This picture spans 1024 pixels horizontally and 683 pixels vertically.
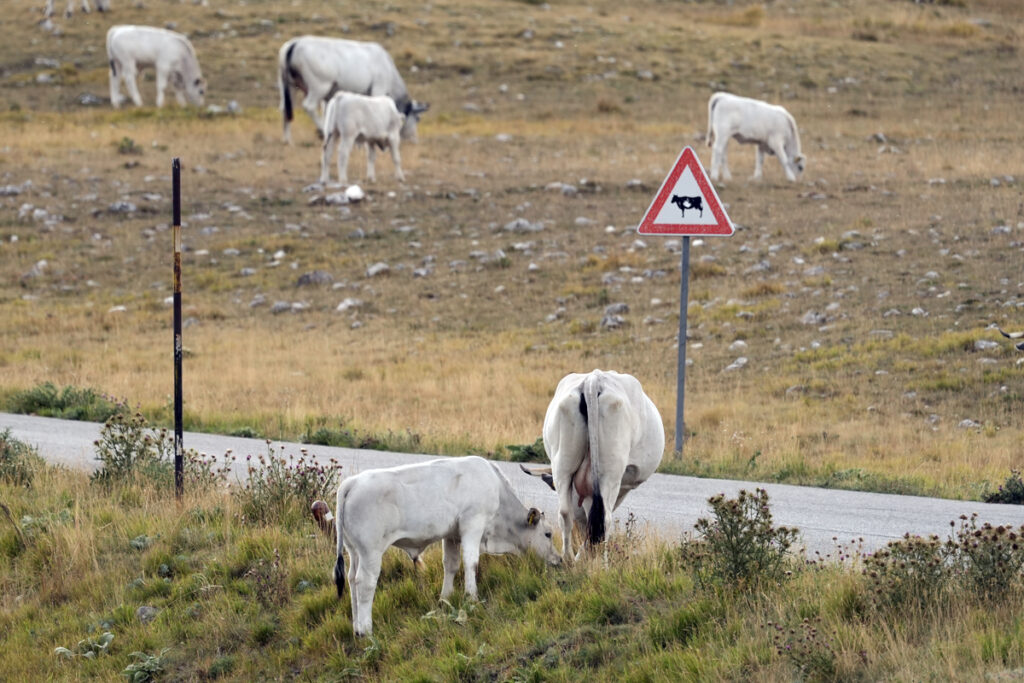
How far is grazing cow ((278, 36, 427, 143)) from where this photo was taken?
1359 inches

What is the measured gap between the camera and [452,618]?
7535mm

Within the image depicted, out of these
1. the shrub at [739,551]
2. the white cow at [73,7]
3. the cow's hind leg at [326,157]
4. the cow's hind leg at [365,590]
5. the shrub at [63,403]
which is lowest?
the shrub at [63,403]

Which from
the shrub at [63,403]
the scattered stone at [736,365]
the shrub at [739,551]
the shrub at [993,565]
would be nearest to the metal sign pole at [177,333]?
the shrub at [739,551]

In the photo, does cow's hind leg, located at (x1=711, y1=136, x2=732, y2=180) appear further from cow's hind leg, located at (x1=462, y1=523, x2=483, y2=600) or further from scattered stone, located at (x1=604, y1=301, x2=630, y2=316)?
cow's hind leg, located at (x1=462, y1=523, x2=483, y2=600)

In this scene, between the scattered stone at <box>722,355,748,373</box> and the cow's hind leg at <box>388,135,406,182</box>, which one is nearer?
the scattered stone at <box>722,355,748,373</box>

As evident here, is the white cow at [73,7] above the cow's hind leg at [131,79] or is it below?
above

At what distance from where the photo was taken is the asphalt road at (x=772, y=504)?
934 centimetres

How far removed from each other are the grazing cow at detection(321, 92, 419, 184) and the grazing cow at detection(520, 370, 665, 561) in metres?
21.2

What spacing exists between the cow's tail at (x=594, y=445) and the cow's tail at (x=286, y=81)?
27.1 metres

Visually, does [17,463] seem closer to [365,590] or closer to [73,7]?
[365,590]

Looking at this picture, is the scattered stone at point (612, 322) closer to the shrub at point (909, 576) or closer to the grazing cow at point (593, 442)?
the grazing cow at point (593, 442)

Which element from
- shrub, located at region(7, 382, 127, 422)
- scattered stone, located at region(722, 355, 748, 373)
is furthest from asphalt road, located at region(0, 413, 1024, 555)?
scattered stone, located at region(722, 355, 748, 373)

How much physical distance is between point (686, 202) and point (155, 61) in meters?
30.5

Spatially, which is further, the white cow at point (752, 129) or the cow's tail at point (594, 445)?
the white cow at point (752, 129)
